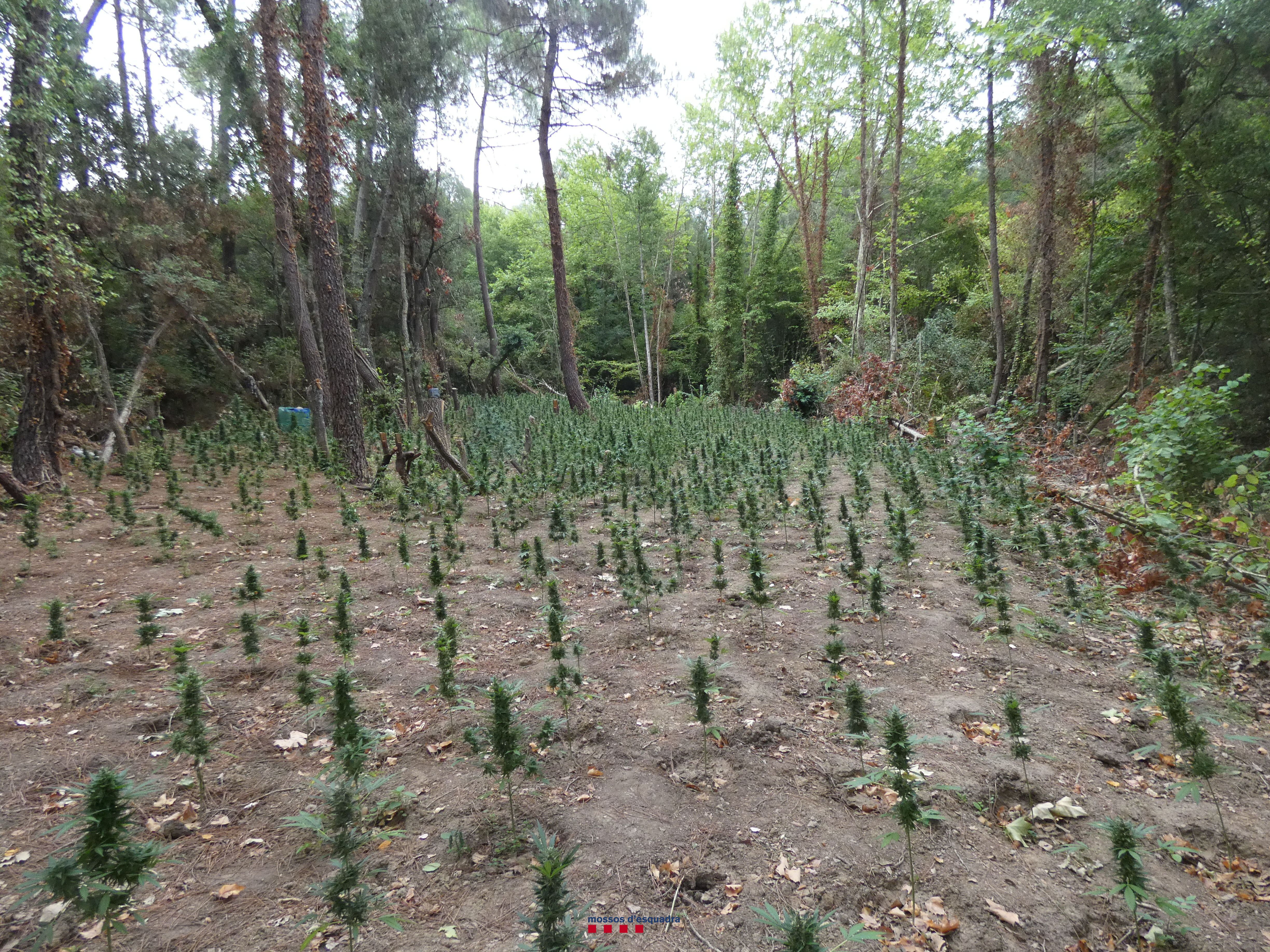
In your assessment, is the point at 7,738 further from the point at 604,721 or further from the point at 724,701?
the point at 724,701

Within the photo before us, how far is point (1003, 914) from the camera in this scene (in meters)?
2.10

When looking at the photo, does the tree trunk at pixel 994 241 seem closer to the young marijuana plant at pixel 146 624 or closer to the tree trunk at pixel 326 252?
the tree trunk at pixel 326 252

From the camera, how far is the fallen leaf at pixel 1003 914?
6.82 ft

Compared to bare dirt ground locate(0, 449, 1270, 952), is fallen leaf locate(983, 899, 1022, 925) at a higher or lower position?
lower

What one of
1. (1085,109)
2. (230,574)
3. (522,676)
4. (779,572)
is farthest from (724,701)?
(1085,109)

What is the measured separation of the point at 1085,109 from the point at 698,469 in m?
9.54

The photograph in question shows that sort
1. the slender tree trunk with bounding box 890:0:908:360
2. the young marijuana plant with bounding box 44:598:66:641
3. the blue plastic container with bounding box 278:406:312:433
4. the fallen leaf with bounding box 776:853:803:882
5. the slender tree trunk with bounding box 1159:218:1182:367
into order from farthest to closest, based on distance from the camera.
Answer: the blue plastic container with bounding box 278:406:312:433
the slender tree trunk with bounding box 890:0:908:360
the slender tree trunk with bounding box 1159:218:1182:367
the young marijuana plant with bounding box 44:598:66:641
the fallen leaf with bounding box 776:853:803:882

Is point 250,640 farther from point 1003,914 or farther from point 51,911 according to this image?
point 1003,914

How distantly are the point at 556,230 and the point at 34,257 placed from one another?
10.1 m

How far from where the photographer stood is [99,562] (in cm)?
586

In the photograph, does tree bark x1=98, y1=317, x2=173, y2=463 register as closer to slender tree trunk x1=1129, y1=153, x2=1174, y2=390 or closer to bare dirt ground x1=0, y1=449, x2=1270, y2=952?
bare dirt ground x1=0, y1=449, x2=1270, y2=952

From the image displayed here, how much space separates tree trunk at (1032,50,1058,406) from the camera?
35.8ft

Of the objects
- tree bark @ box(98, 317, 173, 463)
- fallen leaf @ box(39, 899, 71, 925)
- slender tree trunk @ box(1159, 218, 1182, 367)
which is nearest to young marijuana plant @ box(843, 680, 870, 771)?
fallen leaf @ box(39, 899, 71, 925)

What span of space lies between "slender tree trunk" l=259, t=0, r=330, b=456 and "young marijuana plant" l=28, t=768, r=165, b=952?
339 inches
